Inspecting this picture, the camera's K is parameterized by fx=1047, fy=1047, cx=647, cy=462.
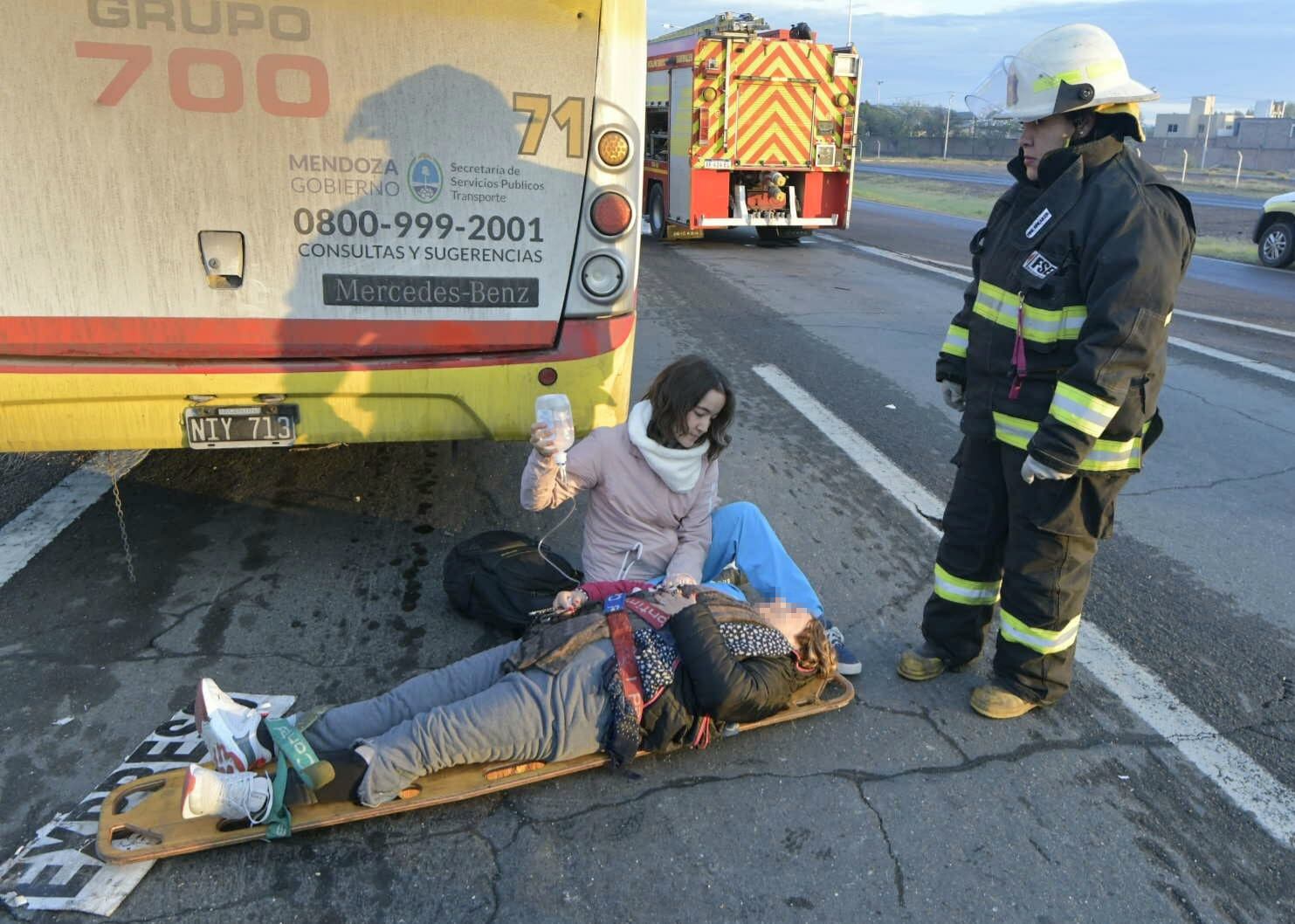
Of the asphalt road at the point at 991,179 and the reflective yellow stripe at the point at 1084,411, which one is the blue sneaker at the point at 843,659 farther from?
the asphalt road at the point at 991,179

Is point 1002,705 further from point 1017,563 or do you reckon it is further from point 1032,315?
point 1032,315

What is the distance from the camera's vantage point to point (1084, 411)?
2.90 m

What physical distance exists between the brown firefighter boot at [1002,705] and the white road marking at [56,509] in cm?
354

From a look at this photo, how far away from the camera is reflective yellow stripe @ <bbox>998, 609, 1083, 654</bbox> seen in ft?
10.7

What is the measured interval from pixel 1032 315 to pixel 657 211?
44.9 feet

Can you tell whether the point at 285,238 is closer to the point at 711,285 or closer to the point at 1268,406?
the point at 1268,406

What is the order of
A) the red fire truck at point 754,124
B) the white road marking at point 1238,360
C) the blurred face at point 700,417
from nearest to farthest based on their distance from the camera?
the blurred face at point 700,417, the white road marking at point 1238,360, the red fire truck at point 754,124

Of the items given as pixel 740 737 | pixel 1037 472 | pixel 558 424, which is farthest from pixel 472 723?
pixel 1037 472

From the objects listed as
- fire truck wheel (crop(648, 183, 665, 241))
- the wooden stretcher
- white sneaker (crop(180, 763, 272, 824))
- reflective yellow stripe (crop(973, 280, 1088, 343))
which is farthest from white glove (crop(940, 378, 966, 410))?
fire truck wheel (crop(648, 183, 665, 241))

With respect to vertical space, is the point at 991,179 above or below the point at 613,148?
below

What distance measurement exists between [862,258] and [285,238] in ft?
37.6

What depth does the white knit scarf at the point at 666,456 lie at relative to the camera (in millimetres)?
3500

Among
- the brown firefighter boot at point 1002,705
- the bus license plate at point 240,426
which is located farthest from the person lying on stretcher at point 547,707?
the bus license plate at point 240,426

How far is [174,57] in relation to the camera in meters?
3.40
